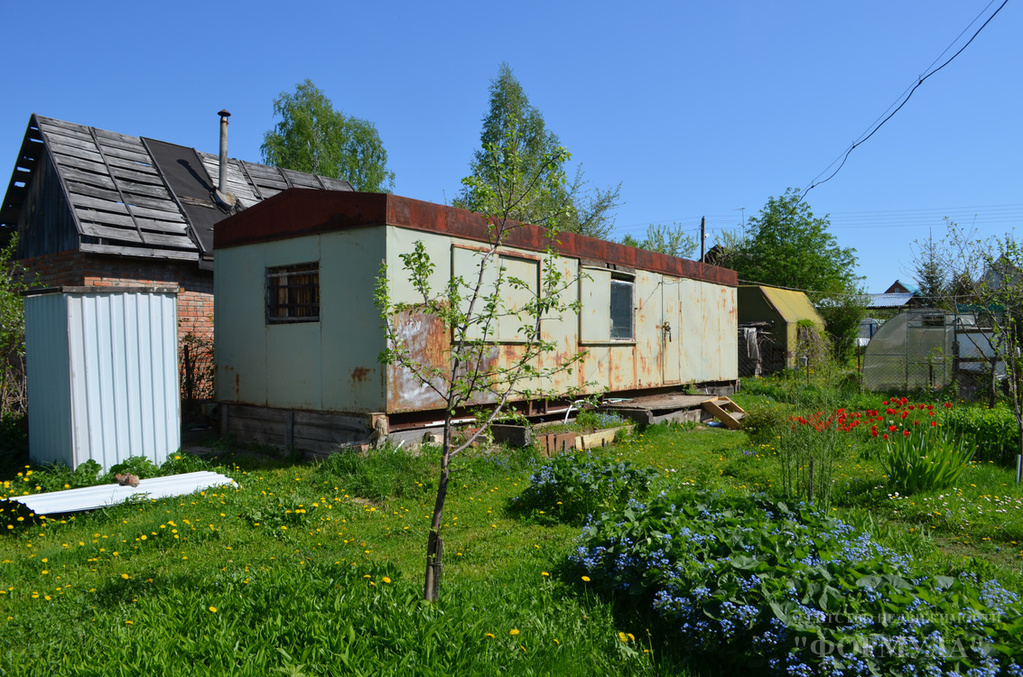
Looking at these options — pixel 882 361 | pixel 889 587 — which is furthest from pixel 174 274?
pixel 882 361

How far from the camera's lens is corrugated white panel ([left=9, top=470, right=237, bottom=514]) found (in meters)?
5.89

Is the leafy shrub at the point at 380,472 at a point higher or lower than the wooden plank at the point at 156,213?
lower

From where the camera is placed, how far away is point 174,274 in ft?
39.1

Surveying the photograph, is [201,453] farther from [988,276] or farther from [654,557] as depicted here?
[988,276]

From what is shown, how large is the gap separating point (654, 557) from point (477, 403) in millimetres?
5509

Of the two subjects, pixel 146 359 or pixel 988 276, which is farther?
pixel 988 276

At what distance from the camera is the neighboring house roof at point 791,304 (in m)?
23.4

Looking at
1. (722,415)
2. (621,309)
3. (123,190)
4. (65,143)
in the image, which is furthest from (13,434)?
(722,415)

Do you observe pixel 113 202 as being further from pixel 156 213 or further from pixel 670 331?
pixel 670 331

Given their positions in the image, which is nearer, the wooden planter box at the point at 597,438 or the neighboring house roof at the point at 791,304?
the wooden planter box at the point at 597,438

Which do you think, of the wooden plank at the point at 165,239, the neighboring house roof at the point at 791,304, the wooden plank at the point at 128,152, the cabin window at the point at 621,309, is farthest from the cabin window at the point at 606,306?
the neighboring house roof at the point at 791,304

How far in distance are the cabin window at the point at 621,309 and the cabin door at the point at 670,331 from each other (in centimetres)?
114

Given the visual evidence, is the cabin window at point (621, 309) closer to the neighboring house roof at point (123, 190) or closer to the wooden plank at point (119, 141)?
the neighboring house roof at point (123, 190)

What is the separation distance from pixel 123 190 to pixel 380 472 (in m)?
8.62
